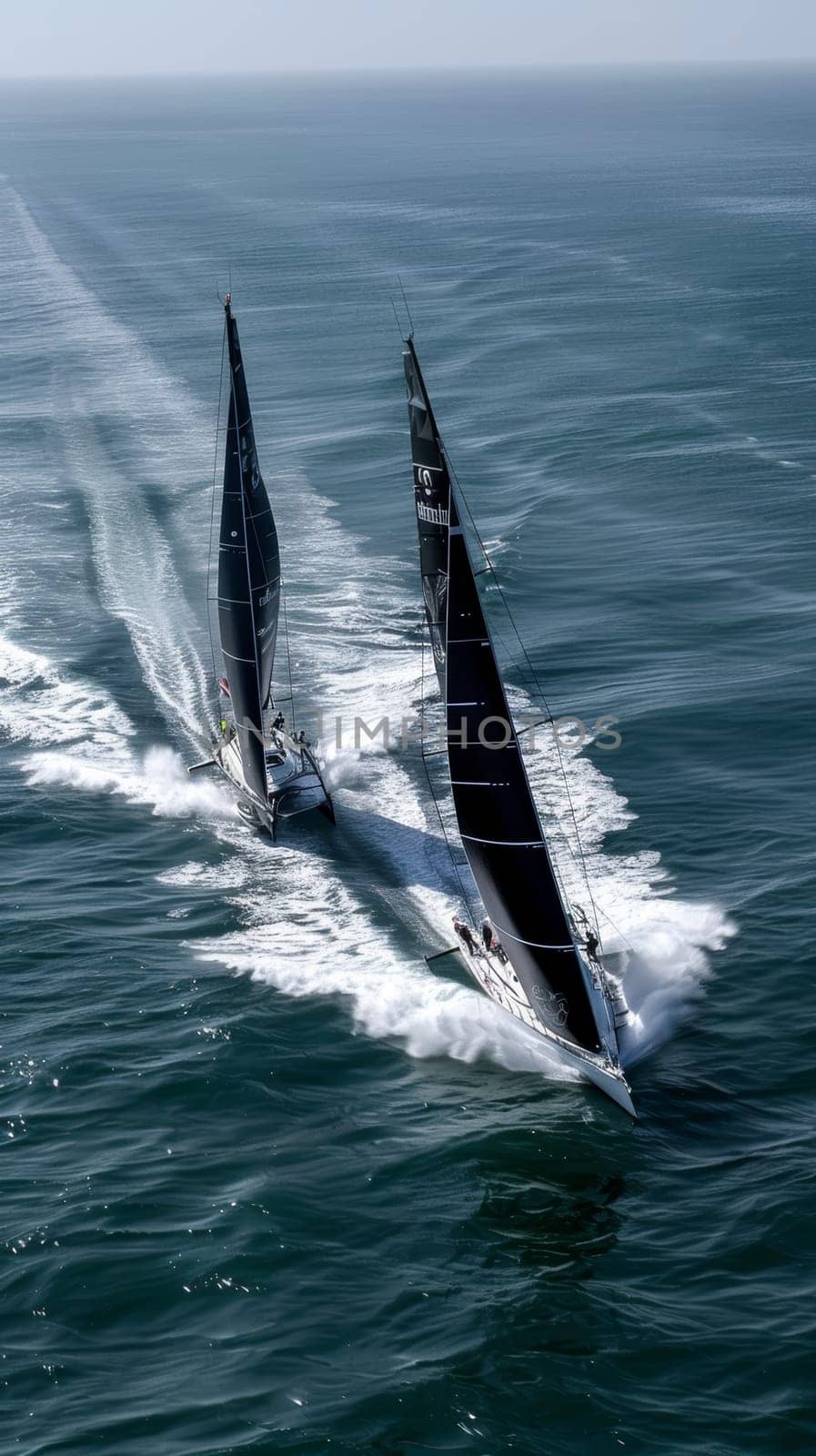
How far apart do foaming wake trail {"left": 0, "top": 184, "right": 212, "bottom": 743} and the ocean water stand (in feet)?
0.76

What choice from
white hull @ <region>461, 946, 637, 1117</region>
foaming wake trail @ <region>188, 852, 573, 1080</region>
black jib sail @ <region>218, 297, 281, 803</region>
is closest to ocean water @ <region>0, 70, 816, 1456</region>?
foaming wake trail @ <region>188, 852, 573, 1080</region>

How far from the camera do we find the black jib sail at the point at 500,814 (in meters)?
22.4

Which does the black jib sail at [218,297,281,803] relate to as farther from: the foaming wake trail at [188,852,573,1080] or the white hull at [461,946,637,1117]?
the white hull at [461,946,637,1117]

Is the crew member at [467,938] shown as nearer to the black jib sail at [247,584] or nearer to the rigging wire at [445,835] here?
the rigging wire at [445,835]

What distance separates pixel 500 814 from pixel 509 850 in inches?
23.4

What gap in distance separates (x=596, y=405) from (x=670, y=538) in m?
16.4

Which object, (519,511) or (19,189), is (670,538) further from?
(19,189)

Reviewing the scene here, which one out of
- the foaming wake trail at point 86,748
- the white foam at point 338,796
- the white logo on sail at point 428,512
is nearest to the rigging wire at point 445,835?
the white foam at point 338,796

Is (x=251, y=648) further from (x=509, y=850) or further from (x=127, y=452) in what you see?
(x=127, y=452)

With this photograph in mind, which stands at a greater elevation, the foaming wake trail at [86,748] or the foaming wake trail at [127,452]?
the foaming wake trail at [127,452]

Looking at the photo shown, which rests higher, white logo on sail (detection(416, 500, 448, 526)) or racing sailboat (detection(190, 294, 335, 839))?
white logo on sail (detection(416, 500, 448, 526))

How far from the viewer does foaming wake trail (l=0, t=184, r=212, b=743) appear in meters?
41.1

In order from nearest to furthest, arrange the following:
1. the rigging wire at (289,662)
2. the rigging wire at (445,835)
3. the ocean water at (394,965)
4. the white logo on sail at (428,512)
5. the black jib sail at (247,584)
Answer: the ocean water at (394,965) < the white logo on sail at (428,512) < the rigging wire at (445,835) < the black jib sail at (247,584) < the rigging wire at (289,662)

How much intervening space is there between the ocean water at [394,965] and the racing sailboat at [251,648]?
81 cm
